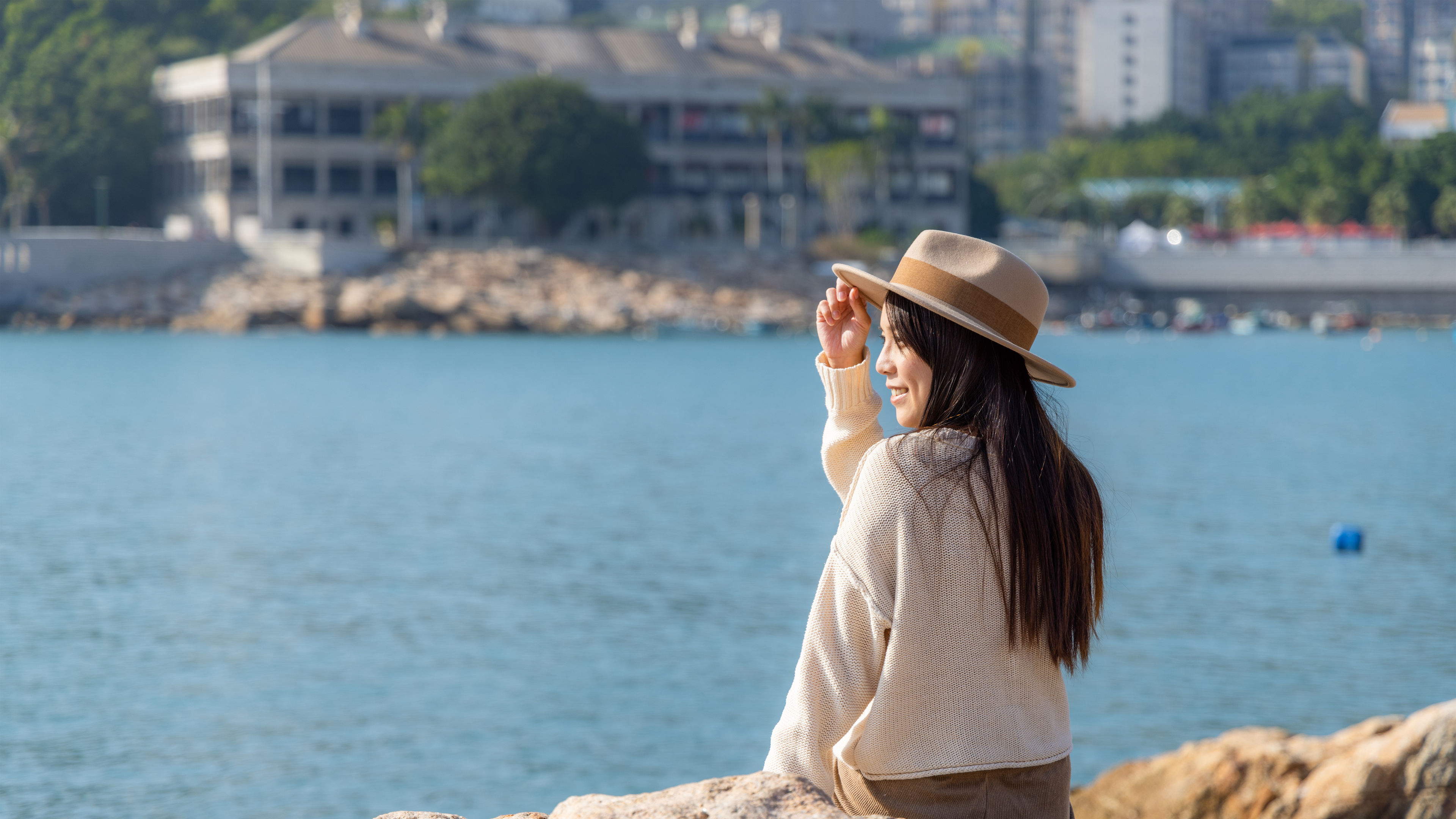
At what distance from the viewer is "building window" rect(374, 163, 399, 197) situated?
88875 millimetres

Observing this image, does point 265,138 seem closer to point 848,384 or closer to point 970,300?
point 848,384

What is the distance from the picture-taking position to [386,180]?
293 ft

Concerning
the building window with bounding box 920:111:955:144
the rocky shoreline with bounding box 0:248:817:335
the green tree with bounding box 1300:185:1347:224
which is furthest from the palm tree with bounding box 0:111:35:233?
the green tree with bounding box 1300:185:1347:224

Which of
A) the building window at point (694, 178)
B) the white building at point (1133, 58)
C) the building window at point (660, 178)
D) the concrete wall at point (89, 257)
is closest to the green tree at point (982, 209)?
the building window at point (694, 178)

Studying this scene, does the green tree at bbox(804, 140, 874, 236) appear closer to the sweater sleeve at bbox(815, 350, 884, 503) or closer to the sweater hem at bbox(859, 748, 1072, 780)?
the sweater sleeve at bbox(815, 350, 884, 503)

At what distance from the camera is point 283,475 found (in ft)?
109

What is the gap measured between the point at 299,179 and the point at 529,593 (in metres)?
70.7

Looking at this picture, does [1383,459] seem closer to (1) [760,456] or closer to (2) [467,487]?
(1) [760,456]

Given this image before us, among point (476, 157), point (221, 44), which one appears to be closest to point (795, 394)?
point (476, 157)

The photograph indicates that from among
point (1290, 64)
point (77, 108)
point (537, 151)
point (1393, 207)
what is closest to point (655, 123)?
point (537, 151)

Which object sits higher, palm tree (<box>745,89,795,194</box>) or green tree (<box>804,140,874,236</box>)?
palm tree (<box>745,89,795,194</box>)

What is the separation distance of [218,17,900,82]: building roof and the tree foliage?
17.9ft

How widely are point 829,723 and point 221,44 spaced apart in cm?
10830

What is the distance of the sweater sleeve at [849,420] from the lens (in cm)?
341
